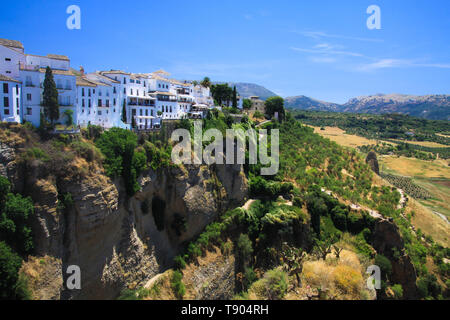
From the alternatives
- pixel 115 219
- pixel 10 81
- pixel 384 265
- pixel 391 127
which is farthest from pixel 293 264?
pixel 391 127

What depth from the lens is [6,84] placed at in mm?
22297

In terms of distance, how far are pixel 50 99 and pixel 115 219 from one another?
457 inches

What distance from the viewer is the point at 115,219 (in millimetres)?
23469

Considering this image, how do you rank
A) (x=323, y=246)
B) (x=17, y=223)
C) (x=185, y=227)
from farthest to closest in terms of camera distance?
(x=323, y=246)
(x=185, y=227)
(x=17, y=223)

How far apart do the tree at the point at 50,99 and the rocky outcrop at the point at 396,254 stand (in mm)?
35186

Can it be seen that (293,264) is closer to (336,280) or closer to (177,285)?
(336,280)

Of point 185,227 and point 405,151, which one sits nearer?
point 185,227

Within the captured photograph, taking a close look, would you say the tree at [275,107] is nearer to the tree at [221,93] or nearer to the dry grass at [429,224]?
the tree at [221,93]

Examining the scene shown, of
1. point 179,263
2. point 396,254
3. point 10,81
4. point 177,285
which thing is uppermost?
point 10,81

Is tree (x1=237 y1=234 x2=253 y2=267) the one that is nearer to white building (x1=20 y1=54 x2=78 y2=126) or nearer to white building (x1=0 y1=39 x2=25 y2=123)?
white building (x1=20 y1=54 x2=78 y2=126)

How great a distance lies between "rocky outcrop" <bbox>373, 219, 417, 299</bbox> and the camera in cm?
2963

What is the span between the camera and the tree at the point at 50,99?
948 inches

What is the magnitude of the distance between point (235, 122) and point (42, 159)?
3287 centimetres
